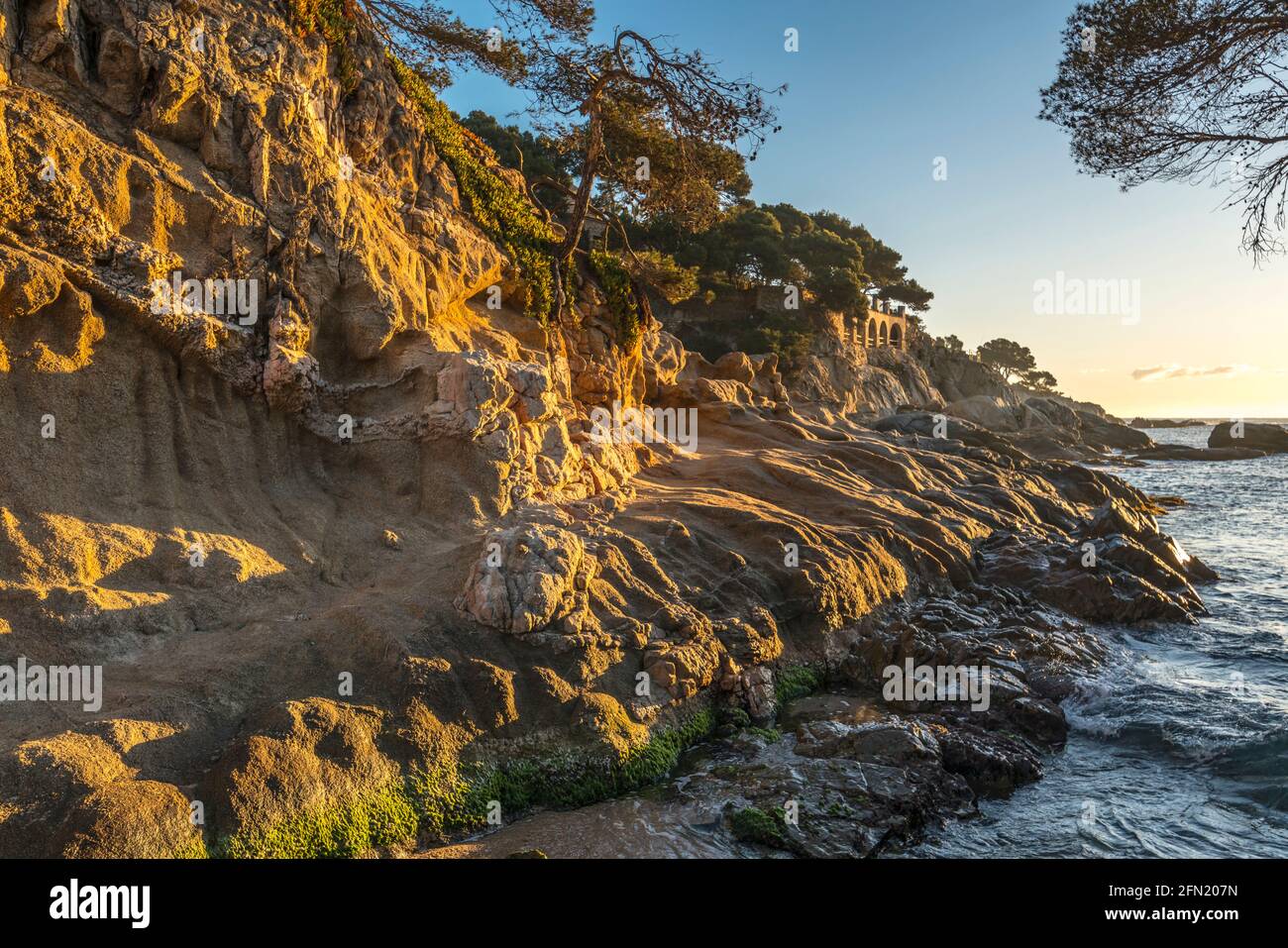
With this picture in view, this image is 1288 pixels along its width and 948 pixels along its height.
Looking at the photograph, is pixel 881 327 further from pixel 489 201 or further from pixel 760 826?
pixel 760 826

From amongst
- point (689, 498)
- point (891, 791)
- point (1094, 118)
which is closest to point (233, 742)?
point (891, 791)

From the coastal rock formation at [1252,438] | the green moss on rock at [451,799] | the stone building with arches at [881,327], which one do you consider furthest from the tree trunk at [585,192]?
the coastal rock formation at [1252,438]

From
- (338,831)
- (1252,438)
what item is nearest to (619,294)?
(338,831)

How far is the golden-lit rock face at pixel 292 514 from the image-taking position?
6.22 meters

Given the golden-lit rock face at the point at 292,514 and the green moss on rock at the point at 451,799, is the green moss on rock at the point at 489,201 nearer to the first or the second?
the golden-lit rock face at the point at 292,514

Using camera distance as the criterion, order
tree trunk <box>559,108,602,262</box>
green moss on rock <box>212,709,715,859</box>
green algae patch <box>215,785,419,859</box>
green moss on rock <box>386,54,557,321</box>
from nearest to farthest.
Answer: green algae patch <box>215,785,419,859</box>, green moss on rock <box>212,709,715,859</box>, green moss on rock <box>386,54,557,321</box>, tree trunk <box>559,108,602,262</box>

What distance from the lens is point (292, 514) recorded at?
370 inches

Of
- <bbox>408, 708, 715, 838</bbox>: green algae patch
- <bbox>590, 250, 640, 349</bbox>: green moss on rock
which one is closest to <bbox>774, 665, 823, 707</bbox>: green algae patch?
<bbox>408, 708, 715, 838</bbox>: green algae patch

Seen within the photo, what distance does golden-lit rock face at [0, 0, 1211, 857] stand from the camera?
6.22 metres

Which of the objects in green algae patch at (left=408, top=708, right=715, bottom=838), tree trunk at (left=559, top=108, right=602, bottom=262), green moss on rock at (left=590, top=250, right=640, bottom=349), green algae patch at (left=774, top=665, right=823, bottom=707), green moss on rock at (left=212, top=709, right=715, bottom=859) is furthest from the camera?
green moss on rock at (left=590, top=250, right=640, bottom=349)

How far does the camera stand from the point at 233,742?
6.04m

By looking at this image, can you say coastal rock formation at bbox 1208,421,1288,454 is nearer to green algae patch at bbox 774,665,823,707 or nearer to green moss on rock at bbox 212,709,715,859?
green algae patch at bbox 774,665,823,707
